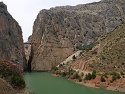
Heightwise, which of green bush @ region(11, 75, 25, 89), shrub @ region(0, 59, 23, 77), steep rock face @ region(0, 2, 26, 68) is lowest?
green bush @ region(11, 75, 25, 89)

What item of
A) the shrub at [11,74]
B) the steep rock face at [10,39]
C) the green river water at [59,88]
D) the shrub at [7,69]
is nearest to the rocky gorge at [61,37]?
the steep rock face at [10,39]

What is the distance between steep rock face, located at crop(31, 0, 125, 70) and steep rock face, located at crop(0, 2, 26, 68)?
24.2 ft

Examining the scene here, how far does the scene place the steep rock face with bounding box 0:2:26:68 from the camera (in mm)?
82950

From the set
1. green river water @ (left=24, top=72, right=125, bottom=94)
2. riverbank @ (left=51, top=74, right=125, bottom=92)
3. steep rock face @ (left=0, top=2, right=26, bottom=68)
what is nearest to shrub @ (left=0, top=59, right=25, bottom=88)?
green river water @ (left=24, top=72, right=125, bottom=94)

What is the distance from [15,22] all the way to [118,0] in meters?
52.7

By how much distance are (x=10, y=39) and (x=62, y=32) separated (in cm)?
2059

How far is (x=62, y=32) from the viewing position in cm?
9888

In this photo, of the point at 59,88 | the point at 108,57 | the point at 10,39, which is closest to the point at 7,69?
the point at 59,88

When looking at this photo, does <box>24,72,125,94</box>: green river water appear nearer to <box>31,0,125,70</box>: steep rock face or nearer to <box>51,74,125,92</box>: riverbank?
<box>51,74,125,92</box>: riverbank

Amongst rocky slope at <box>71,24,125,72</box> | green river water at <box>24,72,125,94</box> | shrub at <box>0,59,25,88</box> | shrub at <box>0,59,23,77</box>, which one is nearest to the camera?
shrub at <box>0,59,25,88</box>

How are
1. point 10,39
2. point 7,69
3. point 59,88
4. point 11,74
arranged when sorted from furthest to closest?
point 10,39, point 59,88, point 11,74, point 7,69

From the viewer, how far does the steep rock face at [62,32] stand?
9600 centimetres

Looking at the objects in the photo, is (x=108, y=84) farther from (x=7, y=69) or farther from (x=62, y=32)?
(x=62, y=32)

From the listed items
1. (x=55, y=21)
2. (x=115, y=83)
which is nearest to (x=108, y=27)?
(x=55, y=21)
